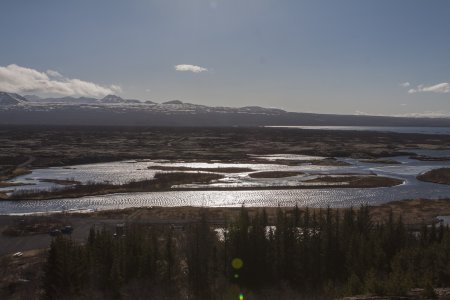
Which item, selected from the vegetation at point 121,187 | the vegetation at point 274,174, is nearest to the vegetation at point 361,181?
the vegetation at point 274,174

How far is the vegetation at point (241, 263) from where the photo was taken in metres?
37.8

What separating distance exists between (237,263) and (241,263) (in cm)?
37

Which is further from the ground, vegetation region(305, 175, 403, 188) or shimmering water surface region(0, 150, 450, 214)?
vegetation region(305, 175, 403, 188)

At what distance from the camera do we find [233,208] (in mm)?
68250

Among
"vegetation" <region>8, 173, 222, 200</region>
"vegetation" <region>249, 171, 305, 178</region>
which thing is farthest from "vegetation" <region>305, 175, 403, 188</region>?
"vegetation" <region>8, 173, 222, 200</region>

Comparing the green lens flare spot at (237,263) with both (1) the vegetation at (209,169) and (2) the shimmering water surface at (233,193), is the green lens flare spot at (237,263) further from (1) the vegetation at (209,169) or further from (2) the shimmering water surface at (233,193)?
(1) the vegetation at (209,169)

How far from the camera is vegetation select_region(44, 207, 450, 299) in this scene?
124 feet

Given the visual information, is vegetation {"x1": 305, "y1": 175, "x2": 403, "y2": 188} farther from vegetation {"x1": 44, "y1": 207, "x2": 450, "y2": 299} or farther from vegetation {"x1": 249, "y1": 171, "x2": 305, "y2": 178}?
vegetation {"x1": 44, "y1": 207, "x2": 450, "y2": 299}

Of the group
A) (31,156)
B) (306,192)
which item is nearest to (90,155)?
(31,156)

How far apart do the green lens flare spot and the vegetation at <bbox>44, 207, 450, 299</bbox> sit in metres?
0.09

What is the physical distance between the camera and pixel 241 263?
1713 inches

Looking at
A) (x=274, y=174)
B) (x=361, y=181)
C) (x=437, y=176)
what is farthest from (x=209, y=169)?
(x=437, y=176)

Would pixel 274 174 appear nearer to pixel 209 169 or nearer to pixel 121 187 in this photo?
pixel 209 169

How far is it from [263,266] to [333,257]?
6448mm
